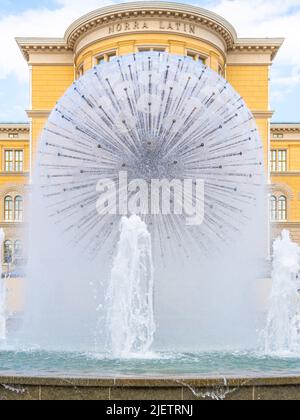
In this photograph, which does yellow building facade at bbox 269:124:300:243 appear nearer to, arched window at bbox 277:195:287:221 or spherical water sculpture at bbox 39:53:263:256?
arched window at bbox 277:195:287:221

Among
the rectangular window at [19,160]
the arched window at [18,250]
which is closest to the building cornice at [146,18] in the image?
the arched window at [18,250]

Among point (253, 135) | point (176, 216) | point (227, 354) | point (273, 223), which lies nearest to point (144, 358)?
point (227, 354)

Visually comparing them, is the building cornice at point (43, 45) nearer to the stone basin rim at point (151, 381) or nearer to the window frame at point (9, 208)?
the window frame at point (9, 208)

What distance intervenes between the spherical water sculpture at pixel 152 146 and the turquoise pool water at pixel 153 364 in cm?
180

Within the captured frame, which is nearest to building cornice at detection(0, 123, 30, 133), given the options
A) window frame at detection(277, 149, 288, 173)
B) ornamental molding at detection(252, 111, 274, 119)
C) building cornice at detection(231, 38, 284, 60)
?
window frame at detection(277, 149, 288, 173)

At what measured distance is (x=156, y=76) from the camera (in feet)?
32.0

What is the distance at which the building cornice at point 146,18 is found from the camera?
3028cm

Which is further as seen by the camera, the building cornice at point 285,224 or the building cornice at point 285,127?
the building cornice at point 285,127

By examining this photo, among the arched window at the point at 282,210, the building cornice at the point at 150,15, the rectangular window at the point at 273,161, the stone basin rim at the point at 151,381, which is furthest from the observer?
the rectangular window at the point at 273,161

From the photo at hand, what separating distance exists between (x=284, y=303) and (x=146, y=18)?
72.9ft

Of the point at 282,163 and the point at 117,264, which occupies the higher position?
the point at 282,163

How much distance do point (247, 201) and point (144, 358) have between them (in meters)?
3.19
